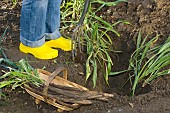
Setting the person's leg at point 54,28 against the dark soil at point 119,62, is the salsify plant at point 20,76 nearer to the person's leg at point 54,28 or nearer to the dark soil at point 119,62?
the dark soil at point 119,62

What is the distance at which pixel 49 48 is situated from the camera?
3.70 m

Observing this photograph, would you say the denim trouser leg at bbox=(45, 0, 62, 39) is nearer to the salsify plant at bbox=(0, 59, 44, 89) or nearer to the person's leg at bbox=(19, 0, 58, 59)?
the person's leg at bbox=(19, 0, 58, 59)

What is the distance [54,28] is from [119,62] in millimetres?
546

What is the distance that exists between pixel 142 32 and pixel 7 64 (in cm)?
104

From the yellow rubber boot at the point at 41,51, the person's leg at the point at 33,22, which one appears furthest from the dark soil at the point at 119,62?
the person's leg at the point at 33,22

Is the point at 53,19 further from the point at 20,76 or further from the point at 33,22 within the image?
the point at 20,76

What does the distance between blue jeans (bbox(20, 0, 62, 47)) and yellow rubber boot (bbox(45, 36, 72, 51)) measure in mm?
38

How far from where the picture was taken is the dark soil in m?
3.13

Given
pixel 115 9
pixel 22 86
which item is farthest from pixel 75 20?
pixel 22 86

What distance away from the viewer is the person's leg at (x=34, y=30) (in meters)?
3.40

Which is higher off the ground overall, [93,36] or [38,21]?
[38,21]

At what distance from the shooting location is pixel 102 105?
10.3 ft

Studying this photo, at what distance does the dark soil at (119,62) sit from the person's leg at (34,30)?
0.18 ft

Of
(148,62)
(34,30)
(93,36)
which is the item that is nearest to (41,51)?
(34,30)
